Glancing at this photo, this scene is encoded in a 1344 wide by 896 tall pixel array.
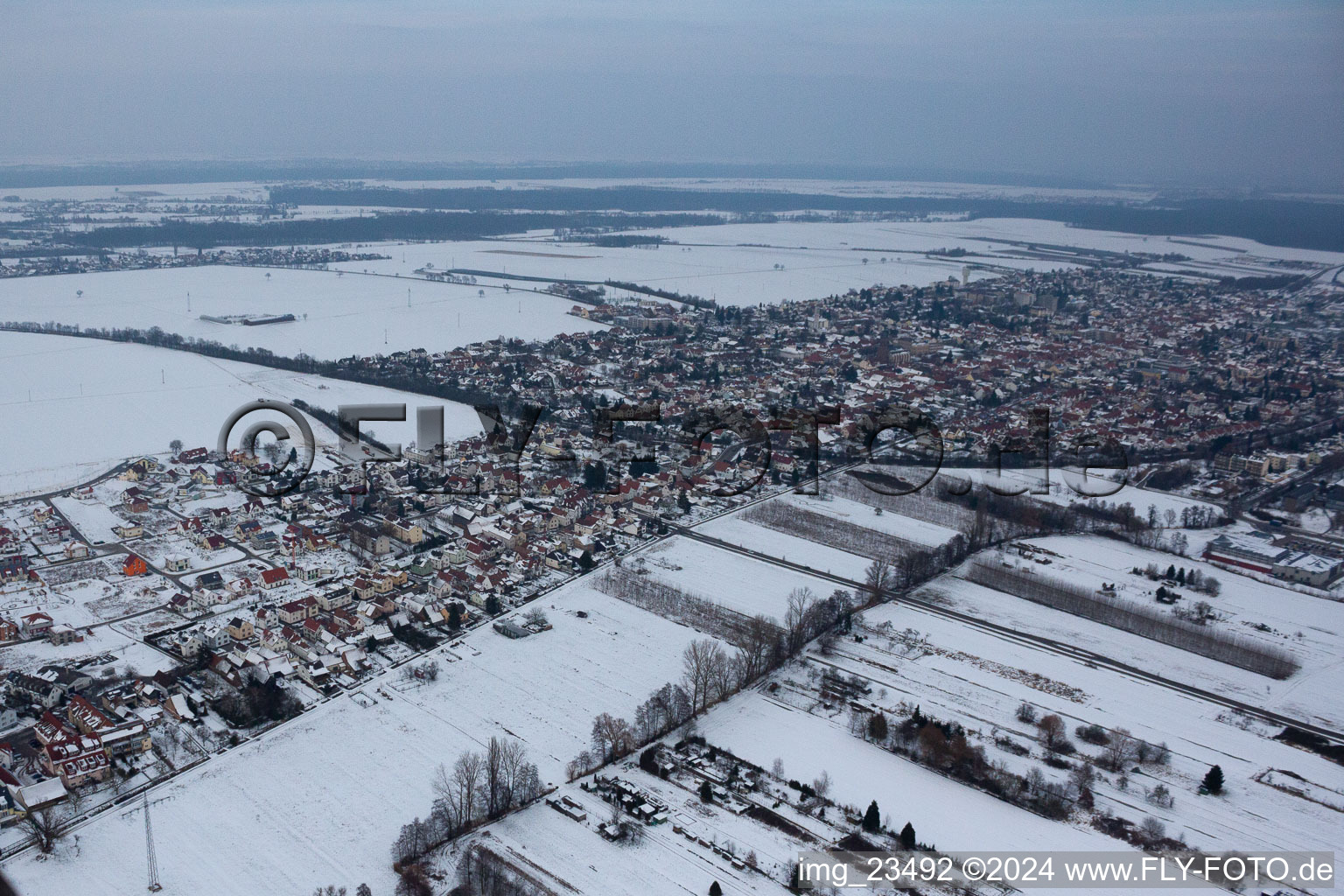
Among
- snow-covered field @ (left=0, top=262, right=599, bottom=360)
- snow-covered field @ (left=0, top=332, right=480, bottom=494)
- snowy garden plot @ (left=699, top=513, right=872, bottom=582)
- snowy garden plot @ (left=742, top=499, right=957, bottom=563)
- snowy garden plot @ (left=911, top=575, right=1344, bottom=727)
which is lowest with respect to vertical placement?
snowy garden plot @ (left=911, top=575, right=1344, bottom=727)

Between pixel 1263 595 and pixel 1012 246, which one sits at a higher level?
pixel 1012 246

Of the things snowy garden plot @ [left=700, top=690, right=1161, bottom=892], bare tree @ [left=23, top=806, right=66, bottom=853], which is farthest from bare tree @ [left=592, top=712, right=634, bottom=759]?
bare tree @ [left=23, top=806, right=66, bottom=853]

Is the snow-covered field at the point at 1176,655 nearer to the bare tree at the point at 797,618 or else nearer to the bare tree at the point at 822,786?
the bare tree at the point at 797,618

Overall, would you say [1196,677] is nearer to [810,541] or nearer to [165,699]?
[810,541]

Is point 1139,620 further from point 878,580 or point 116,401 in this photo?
point 116,401

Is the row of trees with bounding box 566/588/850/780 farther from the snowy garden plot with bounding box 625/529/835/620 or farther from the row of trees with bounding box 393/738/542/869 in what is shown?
the row of trees with bounding box 393/738/542/869

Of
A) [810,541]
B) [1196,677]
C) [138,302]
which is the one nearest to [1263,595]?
[1196,677]
